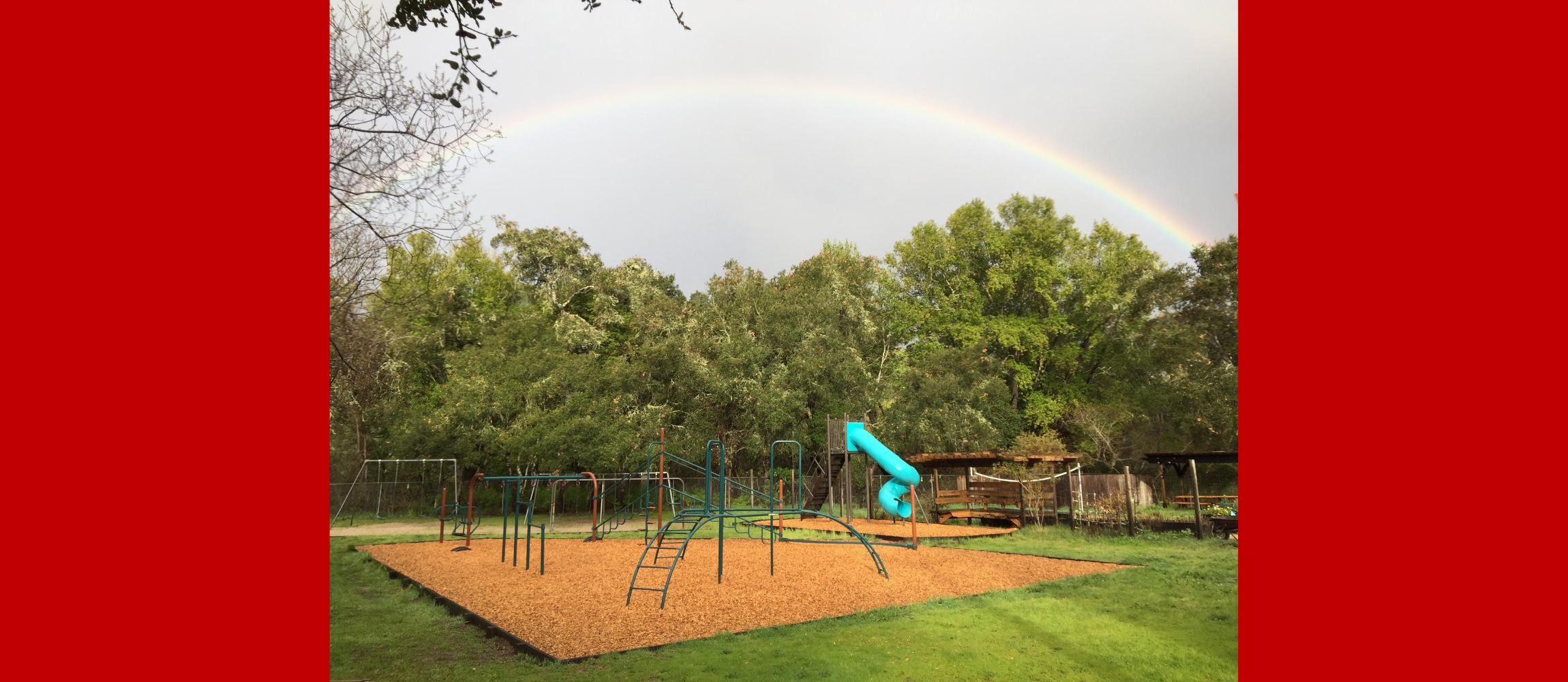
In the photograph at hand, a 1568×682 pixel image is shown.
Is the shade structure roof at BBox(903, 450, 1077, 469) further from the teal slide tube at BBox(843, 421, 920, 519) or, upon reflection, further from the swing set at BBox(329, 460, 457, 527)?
the swing set at BBox(329, 460, 457, 527)

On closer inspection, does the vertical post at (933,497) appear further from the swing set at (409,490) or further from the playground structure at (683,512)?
the swing set at (409,490)

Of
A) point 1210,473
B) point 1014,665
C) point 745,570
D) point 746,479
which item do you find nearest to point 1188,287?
point 1210,473

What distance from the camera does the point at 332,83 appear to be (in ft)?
18.1

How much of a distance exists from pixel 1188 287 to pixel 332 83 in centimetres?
2681

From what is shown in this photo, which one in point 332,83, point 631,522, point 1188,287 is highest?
point 1188,287

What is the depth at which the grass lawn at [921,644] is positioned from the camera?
5414mm

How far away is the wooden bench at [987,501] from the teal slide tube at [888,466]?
11.0 ft

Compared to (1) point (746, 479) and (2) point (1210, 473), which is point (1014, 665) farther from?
(2) point (1210, 473)

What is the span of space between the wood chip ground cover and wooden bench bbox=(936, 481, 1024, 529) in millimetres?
6092

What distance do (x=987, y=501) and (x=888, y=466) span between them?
225 inches

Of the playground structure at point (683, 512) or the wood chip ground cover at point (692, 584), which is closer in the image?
the wood chip ground cover at point (692, 584)

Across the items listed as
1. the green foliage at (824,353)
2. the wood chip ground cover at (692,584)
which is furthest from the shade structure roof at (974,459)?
the wood chip ground cover at (692,584)

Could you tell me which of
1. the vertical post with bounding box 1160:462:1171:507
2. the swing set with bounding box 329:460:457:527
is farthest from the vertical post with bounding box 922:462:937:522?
the swing set with bounding box 329:460:457:527

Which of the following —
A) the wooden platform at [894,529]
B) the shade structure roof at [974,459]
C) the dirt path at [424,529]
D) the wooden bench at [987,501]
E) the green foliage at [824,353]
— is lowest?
the dirt path at [424,529]
